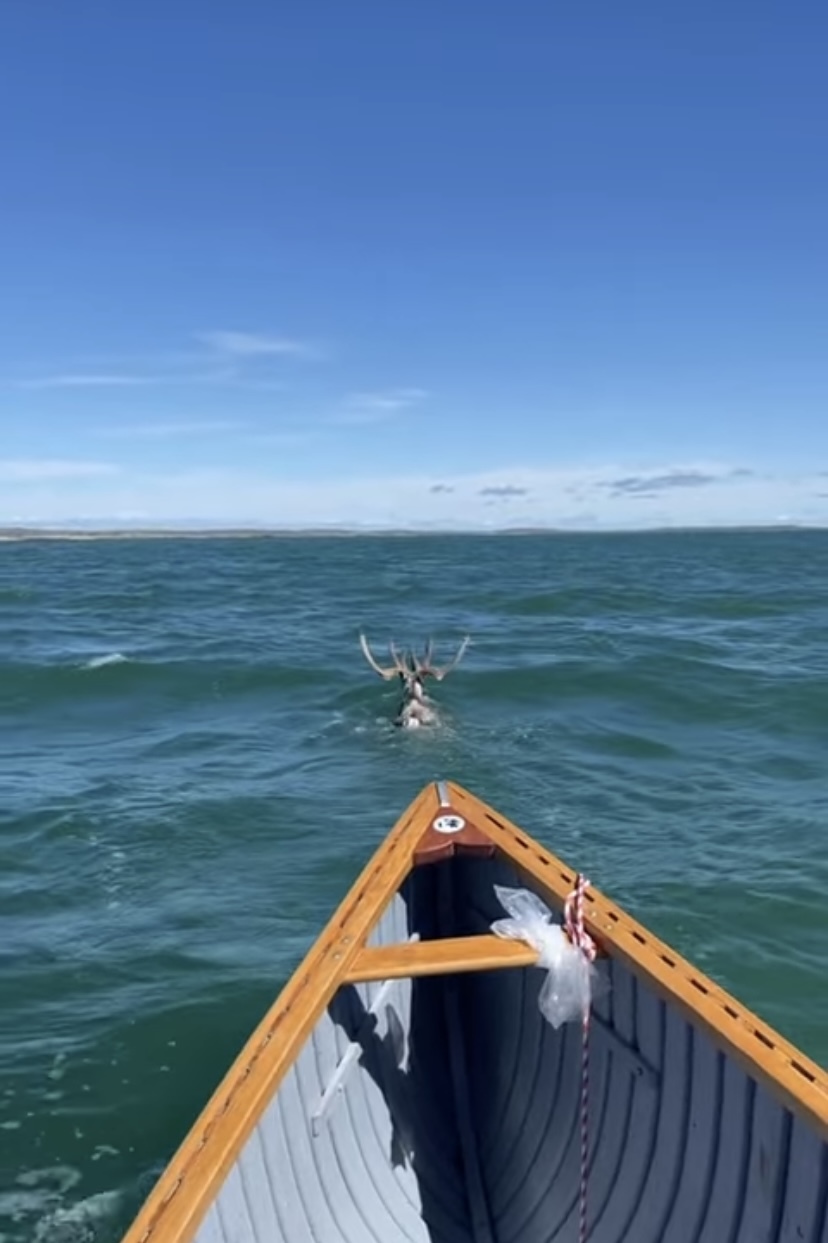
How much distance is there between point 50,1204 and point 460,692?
2139 cm

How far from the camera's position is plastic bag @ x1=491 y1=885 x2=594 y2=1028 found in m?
6.62

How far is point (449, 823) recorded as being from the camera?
8.08 meters

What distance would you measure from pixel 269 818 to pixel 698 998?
12090 millimetres

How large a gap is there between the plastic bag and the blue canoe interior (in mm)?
105

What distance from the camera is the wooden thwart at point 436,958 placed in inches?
252

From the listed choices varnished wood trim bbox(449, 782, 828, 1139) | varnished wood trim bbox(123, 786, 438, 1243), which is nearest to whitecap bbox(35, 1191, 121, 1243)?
varnished wood trim bbox(123, 786, 438, 1243)

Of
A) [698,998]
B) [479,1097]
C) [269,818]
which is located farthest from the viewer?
[269,818]

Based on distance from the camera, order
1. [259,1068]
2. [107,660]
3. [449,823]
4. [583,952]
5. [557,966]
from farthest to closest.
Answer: [107,660] < [449,823] < [557,966] < [583,952] < [259,1068]

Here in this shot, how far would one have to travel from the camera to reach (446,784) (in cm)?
878

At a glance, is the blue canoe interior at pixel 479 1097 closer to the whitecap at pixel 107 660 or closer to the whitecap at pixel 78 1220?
the whitecap at pixel 78 1220

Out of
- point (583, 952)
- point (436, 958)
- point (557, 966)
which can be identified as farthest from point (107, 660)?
point (583, 952)

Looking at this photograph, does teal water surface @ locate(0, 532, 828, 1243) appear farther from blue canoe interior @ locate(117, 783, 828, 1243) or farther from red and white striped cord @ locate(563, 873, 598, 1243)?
red and white striped cord @ locate(563, 873, 598, 1243)

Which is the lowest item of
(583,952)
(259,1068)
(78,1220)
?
(78,1220)

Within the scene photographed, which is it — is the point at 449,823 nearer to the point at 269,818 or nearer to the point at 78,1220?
the point at 78,1220
